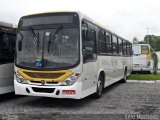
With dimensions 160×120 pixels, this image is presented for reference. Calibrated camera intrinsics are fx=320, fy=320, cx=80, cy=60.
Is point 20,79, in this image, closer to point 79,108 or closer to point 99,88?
point 79,108

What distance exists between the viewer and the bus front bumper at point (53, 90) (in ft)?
31.7

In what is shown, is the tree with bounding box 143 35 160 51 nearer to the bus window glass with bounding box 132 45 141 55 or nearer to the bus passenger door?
the bus window glass with bounding box 132 45 141 55

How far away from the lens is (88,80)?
1066 centimetres

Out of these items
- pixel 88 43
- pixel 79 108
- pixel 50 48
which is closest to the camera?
pixel 50 48

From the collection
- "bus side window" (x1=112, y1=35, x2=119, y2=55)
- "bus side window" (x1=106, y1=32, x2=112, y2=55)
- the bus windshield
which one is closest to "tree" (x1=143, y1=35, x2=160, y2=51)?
"bus side window" (x1=112, y1=35, x2=119, y2=55)

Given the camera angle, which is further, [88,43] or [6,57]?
[6,57]

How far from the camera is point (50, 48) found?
394 inches

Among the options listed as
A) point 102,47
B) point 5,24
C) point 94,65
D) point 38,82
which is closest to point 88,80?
point 94,65

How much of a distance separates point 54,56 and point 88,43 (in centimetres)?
143

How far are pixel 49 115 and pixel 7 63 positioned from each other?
3.15 metres

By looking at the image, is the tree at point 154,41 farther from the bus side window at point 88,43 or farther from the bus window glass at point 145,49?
the bus side window at point 88,43

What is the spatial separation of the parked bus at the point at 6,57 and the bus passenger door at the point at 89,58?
9.14ft

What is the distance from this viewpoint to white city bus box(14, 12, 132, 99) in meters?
9.77

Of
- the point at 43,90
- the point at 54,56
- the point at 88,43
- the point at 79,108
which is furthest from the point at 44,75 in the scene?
the point at 88,43
